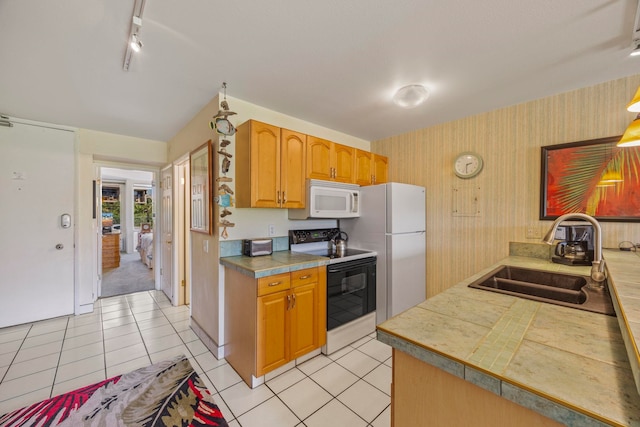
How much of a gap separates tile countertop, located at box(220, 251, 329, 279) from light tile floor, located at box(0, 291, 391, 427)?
89 centimetres

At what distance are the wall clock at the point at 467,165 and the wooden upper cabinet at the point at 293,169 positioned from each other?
72.2 inches

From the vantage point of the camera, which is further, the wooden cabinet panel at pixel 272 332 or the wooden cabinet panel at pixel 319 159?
the wooden cabinet panel at pixel 319 159

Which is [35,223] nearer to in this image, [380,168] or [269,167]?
[269,167]

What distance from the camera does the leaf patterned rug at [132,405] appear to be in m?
1.63

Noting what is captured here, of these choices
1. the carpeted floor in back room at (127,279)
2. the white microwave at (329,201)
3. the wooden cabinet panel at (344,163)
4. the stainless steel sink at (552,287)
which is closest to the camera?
the stainless steel sink at (552,287)

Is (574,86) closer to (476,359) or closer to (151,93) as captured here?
(476,359)

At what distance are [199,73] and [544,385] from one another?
2621 millimetres

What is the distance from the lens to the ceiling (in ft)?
4.69

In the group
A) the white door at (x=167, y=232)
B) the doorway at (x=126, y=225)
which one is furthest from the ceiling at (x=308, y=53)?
the doorway at (x=126, y=225)

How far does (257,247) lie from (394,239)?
1485 mm

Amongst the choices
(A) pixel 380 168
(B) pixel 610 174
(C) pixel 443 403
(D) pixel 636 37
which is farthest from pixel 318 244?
(D) pixel 636 37

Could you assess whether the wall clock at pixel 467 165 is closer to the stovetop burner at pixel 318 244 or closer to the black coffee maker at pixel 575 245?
the black coffee maker at pixel 575 245

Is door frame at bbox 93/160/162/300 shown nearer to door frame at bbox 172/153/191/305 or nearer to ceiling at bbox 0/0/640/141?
door frame at bbox 172/153/191/305

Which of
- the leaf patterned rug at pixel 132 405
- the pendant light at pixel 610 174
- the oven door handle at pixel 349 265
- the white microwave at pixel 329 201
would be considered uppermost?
the pendant light at pixel 610 174
